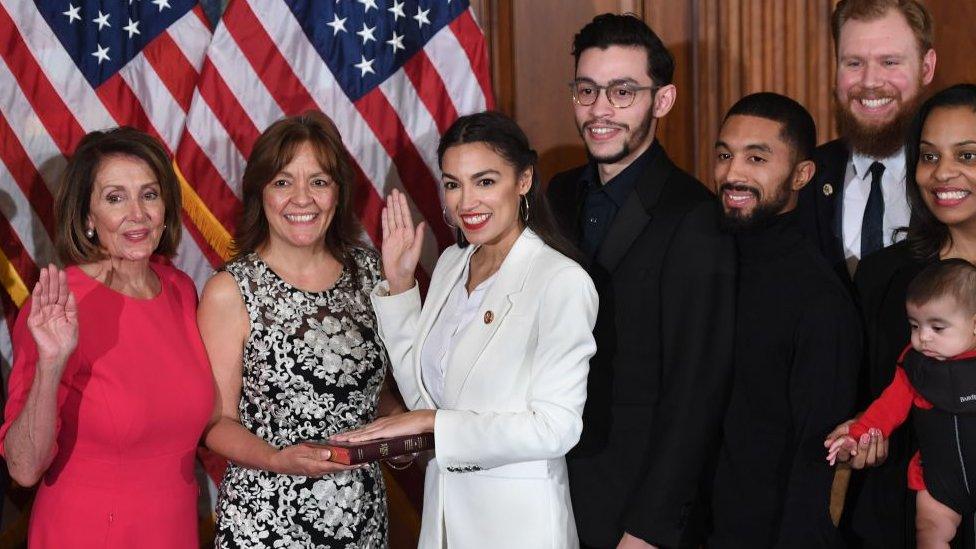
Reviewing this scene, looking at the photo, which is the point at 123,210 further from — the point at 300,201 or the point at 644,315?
the point at 644,315

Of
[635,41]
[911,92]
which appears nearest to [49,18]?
[635,41]

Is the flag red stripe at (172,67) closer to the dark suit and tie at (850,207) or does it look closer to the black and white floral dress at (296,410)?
the black and white floral dress at (296,410)

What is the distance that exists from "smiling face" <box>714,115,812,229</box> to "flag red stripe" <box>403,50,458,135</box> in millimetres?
1402

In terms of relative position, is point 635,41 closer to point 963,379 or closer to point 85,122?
point 963,379

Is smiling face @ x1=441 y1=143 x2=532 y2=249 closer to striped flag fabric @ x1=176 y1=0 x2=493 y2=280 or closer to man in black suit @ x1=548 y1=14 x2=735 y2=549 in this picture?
man in black suit @ x1=548 y1=14 x2=735 y2=549

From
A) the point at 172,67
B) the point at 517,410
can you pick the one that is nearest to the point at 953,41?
the point at 517,410

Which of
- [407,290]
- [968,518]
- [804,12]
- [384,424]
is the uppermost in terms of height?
[804,12]

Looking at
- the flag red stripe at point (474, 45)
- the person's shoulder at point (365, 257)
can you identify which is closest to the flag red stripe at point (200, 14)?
the flag red stripe at point (474, 45)

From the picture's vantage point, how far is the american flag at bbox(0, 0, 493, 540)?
4070mm

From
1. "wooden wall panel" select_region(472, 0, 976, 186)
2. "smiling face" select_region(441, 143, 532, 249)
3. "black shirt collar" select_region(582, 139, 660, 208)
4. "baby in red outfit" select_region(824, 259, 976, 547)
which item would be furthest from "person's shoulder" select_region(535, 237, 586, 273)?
"wooden wall panel" select_region(472, 0, 976, 186)

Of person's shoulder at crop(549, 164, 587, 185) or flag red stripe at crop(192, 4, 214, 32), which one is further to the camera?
flag red stripe at crop(192, 4, 214, 32)

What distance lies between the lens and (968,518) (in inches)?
110

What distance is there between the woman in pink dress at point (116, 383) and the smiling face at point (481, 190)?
0.90 meters

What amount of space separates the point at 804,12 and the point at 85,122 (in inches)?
105
